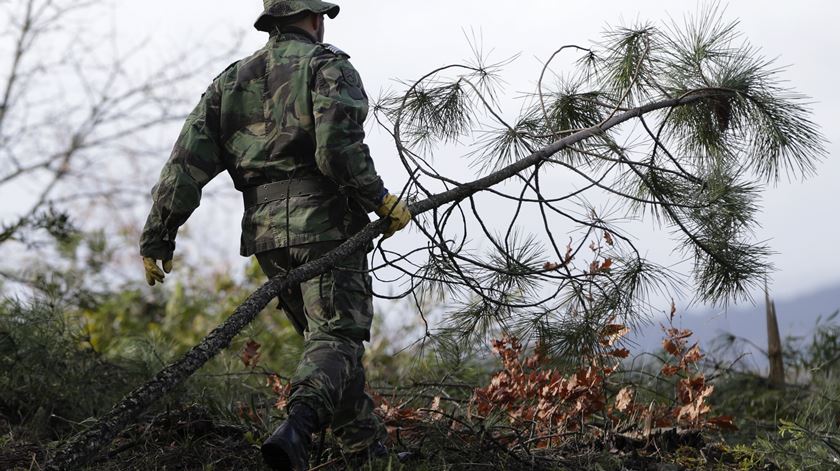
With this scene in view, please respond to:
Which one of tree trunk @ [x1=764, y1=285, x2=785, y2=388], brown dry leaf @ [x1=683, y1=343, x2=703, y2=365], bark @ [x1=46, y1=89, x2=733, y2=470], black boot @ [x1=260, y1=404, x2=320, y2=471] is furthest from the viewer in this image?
tree trunk @ [x1=764, y1=285, x2=785, y2=388]

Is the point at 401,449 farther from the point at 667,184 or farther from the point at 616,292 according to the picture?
the point at 667,184

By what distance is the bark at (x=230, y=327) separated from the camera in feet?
8.74

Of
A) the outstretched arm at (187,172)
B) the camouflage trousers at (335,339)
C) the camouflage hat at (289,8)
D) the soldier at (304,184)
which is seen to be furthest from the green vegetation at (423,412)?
the camouflage hat at (289,8)

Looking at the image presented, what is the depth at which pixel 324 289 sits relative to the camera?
352cm

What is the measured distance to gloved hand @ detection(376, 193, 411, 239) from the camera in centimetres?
339

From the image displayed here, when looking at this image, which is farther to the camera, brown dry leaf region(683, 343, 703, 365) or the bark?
brown dry leaf region(683, 343, 703, 365)

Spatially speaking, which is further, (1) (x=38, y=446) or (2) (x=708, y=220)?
(2) (x=708, y=220)

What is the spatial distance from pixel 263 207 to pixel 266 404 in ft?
3.51

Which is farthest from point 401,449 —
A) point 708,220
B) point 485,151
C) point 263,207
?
point 708,220

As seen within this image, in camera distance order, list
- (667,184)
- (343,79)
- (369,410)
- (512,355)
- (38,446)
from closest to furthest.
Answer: (343,79)
(369,410)
(38,446)
(512,355)
(667,184)

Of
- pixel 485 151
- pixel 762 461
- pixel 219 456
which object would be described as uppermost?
pixel 485 151

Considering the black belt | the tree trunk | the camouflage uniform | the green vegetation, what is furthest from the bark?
the tree trunk

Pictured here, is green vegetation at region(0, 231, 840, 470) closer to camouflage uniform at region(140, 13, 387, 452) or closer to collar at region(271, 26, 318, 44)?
camouflage uniform at region(140, 13, 387, 452)

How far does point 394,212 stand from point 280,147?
507mm
